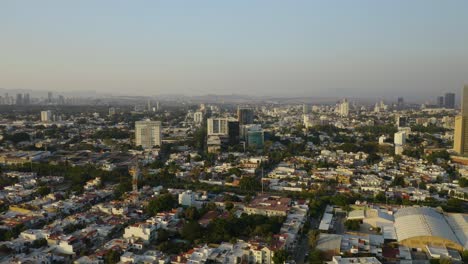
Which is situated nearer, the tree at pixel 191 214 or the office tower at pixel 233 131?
the tree at pixel 191 214

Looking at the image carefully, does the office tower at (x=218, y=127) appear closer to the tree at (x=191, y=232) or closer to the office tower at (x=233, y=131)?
the office tower at (x=233, y=131)

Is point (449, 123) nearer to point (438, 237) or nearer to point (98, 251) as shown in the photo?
point (438, 237)

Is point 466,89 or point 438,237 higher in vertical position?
point 466,89

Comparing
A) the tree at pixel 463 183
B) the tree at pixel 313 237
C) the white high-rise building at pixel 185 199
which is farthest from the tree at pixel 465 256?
the white high-rise building at pixel 185 199

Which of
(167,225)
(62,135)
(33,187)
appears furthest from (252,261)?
(62,135)

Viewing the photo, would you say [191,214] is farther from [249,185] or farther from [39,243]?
[249,185]

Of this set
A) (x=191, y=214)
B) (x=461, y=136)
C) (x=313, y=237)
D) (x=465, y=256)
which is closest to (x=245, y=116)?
(x=461, y=136)
